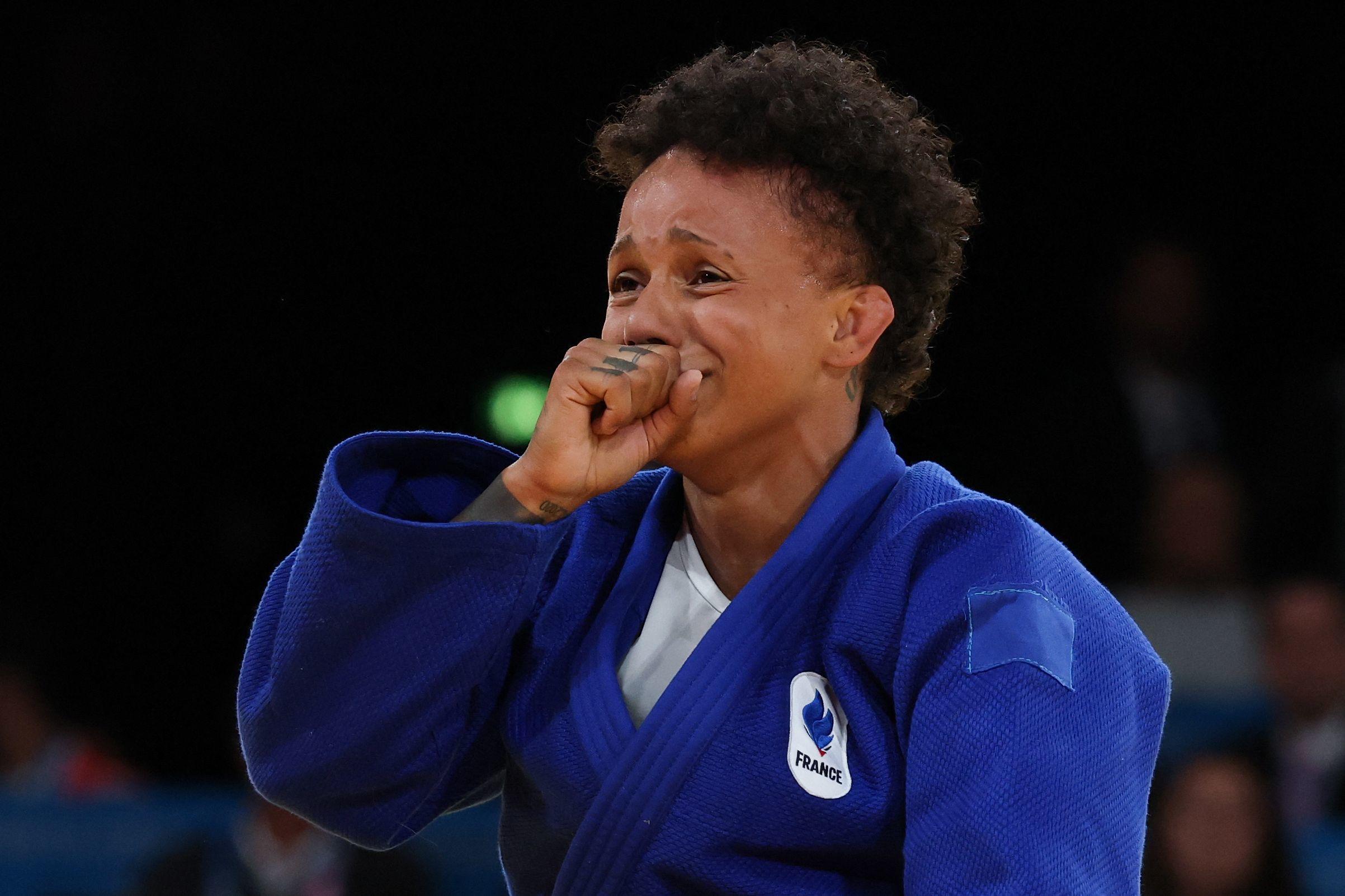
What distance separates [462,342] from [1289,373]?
97.0 inches

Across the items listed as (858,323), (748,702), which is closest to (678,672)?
(748,702)

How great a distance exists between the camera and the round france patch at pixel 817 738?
146 centimetres

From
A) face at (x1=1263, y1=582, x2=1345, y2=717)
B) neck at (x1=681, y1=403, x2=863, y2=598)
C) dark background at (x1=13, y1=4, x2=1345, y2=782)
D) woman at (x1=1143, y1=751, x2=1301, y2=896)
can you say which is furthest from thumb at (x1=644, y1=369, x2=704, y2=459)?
face at (x1=1263, y1=582, x2=1345, y2=717)

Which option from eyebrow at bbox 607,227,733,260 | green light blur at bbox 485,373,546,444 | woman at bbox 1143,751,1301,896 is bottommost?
woman at bbox 1143,751,1301,896

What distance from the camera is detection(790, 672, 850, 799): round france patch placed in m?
1.46

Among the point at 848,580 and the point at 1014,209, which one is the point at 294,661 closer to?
the point at 848,580

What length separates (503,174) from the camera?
13.7ft

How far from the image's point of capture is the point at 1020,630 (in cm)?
141

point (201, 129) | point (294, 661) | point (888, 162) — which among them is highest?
point (888, 162)

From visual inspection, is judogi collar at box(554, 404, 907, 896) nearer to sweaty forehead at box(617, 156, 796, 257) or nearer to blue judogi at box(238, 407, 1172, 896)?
blue judogi at box(238, 407, 1172, 896)

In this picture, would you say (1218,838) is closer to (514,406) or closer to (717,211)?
(514,406)

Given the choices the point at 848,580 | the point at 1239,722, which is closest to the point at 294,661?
the point at 848,580

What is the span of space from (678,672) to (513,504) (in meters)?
0.24

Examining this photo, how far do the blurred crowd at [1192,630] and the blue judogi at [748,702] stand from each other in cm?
192
